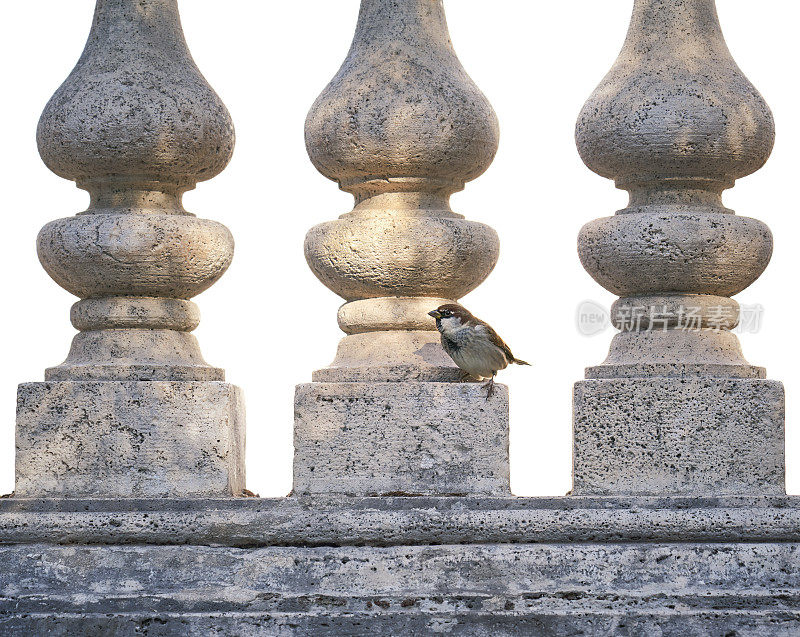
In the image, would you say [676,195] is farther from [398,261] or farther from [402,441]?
[402,441]

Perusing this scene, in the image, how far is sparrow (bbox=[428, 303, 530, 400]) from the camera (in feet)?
20.2

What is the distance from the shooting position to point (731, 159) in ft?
20.6

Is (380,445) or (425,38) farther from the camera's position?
(425,38)

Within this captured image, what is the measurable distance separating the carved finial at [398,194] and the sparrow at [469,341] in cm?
14

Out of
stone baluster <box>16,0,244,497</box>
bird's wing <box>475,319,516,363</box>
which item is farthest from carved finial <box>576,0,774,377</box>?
stone baluster <box>16,0,244,497</box>

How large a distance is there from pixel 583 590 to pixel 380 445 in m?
0.95

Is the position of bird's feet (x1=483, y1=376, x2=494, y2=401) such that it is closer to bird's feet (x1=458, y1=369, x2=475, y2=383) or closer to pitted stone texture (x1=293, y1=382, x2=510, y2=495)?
pitted stone texture (x1=293, y1=382, x2=510, y2=495)

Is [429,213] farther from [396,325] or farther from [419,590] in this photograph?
[419,590]

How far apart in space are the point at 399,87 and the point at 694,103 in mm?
1173

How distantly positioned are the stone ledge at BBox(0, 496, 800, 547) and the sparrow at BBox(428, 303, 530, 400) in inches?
19.6

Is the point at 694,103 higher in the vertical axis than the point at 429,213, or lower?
higher

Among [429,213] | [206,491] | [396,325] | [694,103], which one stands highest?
[694,103]

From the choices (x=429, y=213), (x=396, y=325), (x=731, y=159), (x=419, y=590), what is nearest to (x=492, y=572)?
(x=419, y=590)

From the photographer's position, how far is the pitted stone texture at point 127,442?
6215 mm
